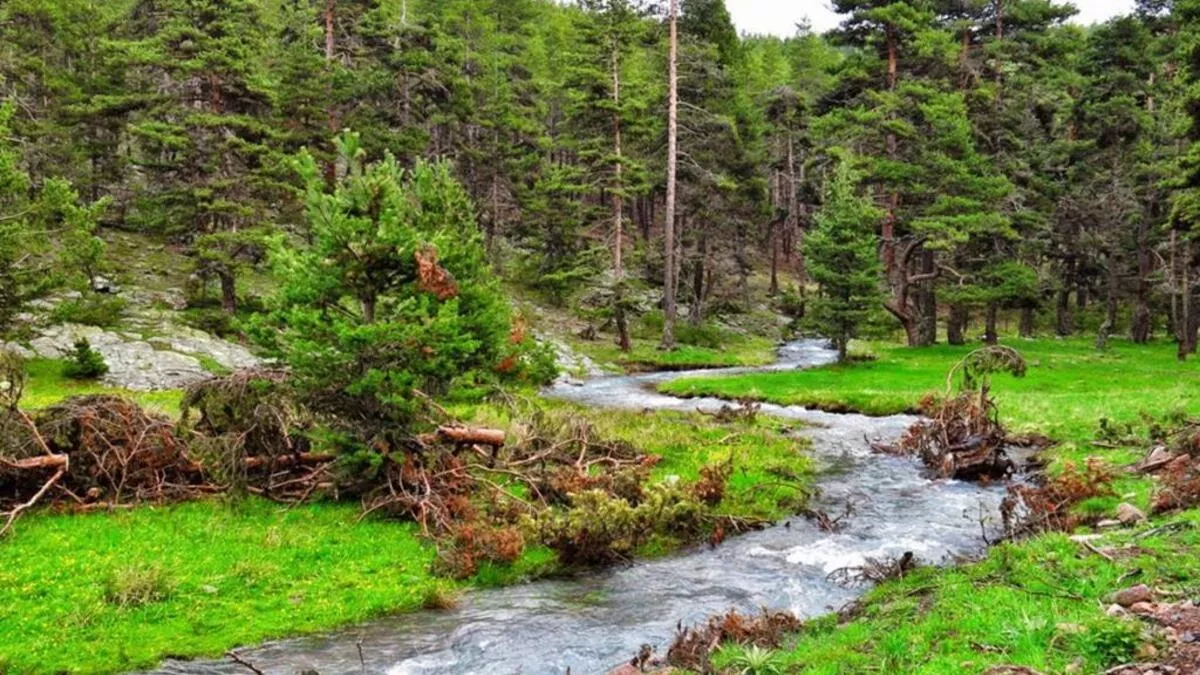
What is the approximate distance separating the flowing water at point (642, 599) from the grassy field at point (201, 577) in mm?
539

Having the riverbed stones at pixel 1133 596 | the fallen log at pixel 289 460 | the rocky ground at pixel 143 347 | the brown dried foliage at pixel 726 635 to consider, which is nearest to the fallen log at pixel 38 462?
the fallen log at pixel 289 460

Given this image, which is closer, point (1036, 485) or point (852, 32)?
point (1036, 485)

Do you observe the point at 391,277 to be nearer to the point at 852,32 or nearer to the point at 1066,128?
the point at 852,32

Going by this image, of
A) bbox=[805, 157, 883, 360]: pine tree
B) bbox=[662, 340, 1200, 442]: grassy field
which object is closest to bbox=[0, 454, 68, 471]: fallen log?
bbox=[662, 340, 1200, 442]: grassy field

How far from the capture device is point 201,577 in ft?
37.8

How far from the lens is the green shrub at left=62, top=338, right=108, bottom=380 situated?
1150 inches

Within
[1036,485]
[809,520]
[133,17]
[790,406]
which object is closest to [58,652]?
[809,520]

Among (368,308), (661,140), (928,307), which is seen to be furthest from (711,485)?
(661,140)

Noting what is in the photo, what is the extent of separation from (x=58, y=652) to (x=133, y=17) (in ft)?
179

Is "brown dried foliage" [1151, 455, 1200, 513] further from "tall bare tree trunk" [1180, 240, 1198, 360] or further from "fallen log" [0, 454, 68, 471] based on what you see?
"tall bare tree trunk" [1180, 240, 1198, 360]

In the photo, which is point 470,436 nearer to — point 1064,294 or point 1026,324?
point 1026,324

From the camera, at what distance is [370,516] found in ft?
48.8

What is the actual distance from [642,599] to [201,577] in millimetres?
6566

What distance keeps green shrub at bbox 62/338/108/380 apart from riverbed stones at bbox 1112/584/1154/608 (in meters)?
32.6
